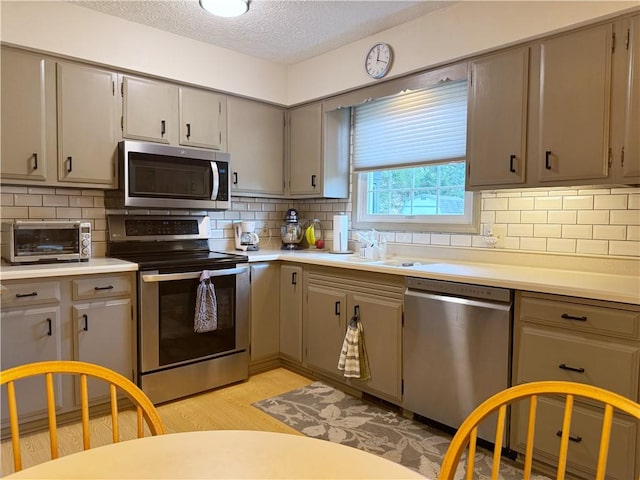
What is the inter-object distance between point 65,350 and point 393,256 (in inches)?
89.9

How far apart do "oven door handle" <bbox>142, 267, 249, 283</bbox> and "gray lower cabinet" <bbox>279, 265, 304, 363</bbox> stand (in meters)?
0.37

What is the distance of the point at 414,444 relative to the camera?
2.38 m

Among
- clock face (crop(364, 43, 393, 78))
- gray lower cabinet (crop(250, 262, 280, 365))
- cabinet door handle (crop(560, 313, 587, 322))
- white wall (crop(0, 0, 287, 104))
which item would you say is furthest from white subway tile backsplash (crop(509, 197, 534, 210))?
white wall (crop(0, 0, 287, 104))

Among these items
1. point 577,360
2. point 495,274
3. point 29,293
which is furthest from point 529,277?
point 29,293

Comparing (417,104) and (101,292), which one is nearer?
(101,292)

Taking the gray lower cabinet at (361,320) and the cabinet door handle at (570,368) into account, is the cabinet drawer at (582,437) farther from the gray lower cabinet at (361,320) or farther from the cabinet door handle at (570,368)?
the gray lower cabinet at (361,320)

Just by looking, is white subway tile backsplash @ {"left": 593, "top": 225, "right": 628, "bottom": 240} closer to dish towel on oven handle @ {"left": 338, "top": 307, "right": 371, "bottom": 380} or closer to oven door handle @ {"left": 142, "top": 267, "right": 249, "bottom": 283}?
dish towel on oven handle @ {"left": 338, "top": 307, "right": 371, "bottom": 380}

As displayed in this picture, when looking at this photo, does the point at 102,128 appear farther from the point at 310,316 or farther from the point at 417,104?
the point at 417,104

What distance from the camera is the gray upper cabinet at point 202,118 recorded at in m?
3.27

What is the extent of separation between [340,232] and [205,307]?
126cm

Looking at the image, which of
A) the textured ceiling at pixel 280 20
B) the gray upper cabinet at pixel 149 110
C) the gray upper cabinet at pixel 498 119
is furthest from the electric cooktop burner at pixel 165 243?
the gray upper cabinet at pixel 498 119

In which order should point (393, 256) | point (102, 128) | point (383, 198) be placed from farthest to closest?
point (383, 198)
point (393, 256)
point (102, 128)

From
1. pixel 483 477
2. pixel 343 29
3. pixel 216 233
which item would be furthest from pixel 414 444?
pixel 343 29

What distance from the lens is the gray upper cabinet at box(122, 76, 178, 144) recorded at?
3.00 metres
